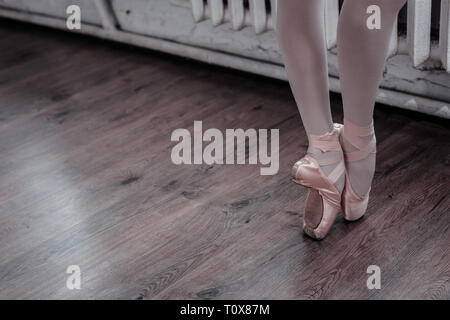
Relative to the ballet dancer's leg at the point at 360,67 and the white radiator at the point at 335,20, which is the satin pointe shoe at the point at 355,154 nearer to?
the ballet dancer's leg at the point at 360,67

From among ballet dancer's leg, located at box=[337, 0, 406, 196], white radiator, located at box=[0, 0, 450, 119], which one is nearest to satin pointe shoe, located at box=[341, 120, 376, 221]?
ballet dancer's leg, located at box=[337, 0, 406, 196]

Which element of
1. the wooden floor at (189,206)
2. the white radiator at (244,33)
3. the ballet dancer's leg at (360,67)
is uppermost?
the ballet dancer's leg at (360,67)

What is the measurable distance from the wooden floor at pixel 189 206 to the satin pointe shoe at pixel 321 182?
0.11 ft

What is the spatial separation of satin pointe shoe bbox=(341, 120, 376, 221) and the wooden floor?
32mm

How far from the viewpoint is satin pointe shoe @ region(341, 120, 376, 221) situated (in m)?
1.09

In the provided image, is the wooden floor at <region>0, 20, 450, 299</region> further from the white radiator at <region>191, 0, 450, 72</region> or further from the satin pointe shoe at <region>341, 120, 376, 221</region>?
the white radiator at <region>191, 0, 450, 72</region>

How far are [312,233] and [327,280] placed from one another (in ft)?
0.40

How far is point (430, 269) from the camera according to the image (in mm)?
1036

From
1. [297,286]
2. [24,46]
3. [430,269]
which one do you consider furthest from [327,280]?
[24,46]

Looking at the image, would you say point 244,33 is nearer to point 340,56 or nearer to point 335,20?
point 335,20

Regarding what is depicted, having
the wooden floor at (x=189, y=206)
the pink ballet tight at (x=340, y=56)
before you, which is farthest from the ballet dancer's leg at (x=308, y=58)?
the wooden floor at (x=189, y=206)

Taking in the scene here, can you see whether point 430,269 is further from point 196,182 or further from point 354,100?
point 196,182

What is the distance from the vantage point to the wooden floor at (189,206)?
1.07 m

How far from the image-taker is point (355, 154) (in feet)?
3.66
